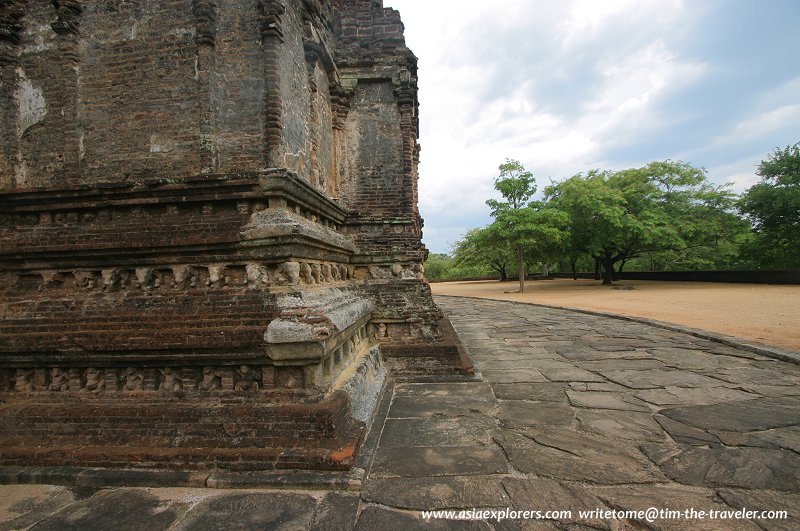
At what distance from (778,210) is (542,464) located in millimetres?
22623

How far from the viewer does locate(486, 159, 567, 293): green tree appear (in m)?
19.1

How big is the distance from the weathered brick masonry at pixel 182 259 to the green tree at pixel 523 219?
15.9 m

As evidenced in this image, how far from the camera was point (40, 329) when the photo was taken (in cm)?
266

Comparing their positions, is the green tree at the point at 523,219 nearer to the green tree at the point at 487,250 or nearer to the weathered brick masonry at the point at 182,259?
the green tree at the point at 487,250

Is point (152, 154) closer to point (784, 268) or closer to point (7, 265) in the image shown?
point (7, 265)

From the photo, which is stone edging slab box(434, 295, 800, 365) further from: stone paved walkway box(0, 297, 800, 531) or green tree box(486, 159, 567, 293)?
green tree box(486, 159, 567, 293)

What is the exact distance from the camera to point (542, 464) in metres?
2.36

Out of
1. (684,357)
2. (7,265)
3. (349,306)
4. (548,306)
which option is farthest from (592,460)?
(548,306)

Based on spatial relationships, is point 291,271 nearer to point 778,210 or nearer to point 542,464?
point 542,464

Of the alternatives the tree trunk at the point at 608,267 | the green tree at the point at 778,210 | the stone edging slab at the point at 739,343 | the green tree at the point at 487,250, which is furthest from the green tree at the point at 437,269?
the stone edging slab at the point at 739,343

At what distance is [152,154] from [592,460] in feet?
16.0

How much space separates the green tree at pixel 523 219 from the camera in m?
19.1

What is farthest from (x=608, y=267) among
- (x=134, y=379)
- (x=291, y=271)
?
(x=134, y=379)

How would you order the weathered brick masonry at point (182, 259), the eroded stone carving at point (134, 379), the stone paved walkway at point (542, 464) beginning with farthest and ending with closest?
the eroded stone carving at point (134, 379) → the weathered brick masonry at point (182, 259) → the stone paved walkway at point (542, 464)
